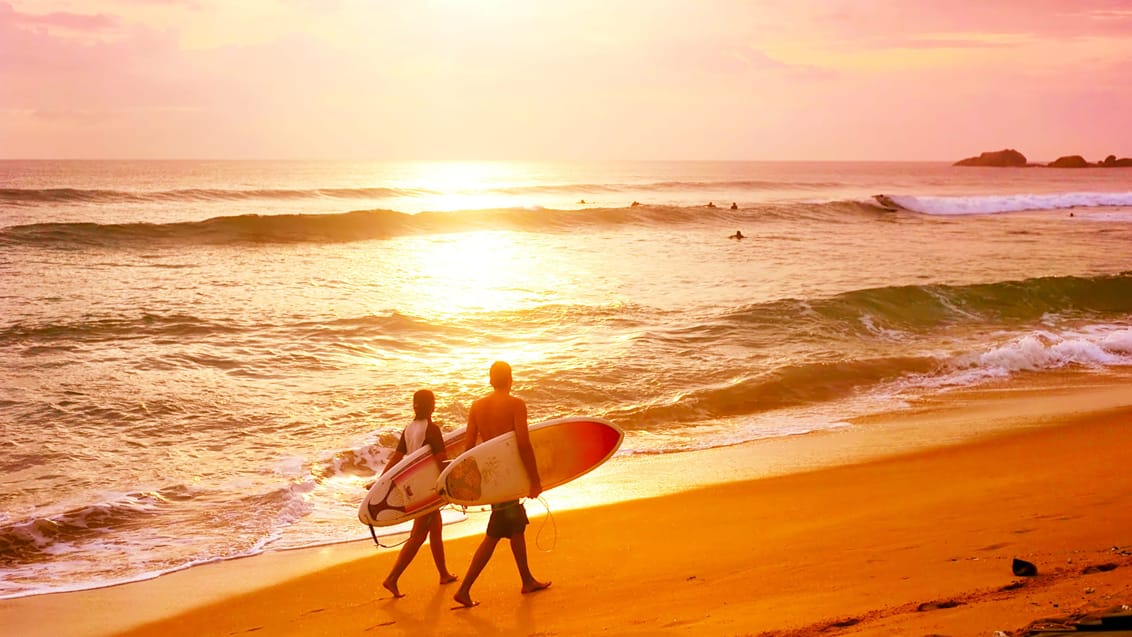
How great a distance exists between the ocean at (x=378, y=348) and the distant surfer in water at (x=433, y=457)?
165 cm

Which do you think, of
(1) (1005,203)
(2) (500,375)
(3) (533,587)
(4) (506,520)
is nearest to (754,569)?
(3) (533,587)

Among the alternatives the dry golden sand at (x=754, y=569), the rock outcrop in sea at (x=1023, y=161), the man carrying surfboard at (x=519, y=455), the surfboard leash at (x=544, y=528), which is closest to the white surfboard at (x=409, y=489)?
the man carrying surfboard at (x=519, y=455)

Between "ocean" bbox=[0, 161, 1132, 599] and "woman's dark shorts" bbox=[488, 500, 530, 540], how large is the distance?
2301mm

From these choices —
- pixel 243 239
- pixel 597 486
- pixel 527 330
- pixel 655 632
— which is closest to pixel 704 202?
pixel 243 239

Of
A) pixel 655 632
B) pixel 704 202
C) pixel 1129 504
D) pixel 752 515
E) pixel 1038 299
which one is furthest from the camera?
pixel 704 202

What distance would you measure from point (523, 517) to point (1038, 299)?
1832 cm

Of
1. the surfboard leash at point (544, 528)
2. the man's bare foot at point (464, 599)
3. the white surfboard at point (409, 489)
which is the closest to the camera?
the man's bare foot at point (464, 599)

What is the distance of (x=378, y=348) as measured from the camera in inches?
639

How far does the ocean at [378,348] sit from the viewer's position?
9.38 metres

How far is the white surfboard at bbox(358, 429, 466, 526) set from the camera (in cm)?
685

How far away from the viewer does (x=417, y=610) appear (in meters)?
6.57

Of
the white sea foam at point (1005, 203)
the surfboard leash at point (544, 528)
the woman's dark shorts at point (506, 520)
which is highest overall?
the white sea foam at point (1005, 203)

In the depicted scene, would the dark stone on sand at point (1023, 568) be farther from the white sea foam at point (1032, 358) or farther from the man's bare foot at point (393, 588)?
the white sea foam at point (1032, 358)

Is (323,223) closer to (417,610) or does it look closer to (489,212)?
(489,212)
